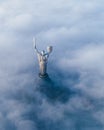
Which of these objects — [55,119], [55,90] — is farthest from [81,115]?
[55,90]

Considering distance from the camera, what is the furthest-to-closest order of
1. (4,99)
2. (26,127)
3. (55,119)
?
(4,99) < (55,119) < (26,127)

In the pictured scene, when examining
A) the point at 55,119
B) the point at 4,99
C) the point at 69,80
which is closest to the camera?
the point at 55,119

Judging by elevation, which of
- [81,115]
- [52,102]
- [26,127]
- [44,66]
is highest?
[44,66]

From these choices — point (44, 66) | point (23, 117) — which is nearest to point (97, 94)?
point (44, 66)

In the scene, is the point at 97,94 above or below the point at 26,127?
above

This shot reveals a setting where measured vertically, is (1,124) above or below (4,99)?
below

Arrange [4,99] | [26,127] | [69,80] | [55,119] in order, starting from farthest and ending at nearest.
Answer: [69,80] < [4,99] < [55,119] < [26,127]

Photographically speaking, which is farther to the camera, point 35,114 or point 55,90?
point 55,90

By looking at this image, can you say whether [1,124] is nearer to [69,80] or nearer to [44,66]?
[44,66]

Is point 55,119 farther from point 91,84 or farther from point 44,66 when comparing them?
point 91,84
